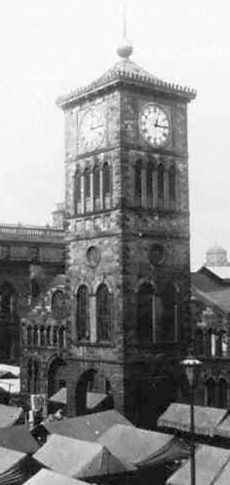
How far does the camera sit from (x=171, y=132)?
35.5 meters

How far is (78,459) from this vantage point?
25938mm

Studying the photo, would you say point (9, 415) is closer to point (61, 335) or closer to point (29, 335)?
point (61, 335)

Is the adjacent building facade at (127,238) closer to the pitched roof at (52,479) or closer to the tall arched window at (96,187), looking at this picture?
the tall arched window at (96,187)

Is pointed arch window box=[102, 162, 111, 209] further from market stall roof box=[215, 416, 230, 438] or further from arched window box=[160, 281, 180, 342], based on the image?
market stall roof box=[215, 416, 230, 438]

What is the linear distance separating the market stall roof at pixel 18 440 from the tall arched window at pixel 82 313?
7336 mm

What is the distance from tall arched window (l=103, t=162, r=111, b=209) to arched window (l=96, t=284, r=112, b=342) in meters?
3.86

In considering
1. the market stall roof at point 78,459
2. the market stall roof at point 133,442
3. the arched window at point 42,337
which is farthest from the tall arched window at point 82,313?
the market stall roof at point 78,459

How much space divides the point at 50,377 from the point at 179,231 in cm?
1188

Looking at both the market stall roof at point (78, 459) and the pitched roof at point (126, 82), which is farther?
the pitched roof at point (126, 82)

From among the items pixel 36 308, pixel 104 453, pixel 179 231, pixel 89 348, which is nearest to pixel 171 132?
pixel 179 231

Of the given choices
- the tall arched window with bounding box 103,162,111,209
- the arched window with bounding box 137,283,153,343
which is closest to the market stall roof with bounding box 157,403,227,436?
the arched window with bounding box 137,283,153,343

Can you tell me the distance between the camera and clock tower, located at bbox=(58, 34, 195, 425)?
33594 mm

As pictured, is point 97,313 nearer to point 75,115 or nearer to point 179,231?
point 179,231

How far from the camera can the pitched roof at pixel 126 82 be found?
33.5 m
